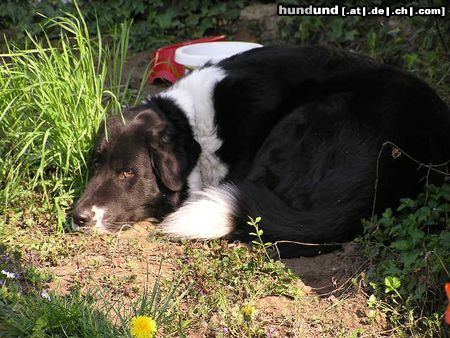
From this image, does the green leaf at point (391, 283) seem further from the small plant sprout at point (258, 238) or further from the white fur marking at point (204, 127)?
the white fur marking at point (204, 127)

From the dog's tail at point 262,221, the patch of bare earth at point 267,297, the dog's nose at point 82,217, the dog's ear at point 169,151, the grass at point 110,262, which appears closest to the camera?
the grass at point 110,262

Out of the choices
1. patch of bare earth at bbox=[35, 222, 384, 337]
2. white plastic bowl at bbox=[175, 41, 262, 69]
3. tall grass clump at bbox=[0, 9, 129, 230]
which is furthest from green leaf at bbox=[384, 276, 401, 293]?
white plastic bowl at bbox=[175, 41, 262, 69]

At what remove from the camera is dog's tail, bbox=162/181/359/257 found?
3.82m

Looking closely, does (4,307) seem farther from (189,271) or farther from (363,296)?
(363,296)

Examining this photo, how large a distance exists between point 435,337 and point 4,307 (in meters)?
1.67

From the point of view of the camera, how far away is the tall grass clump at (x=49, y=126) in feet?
14.4

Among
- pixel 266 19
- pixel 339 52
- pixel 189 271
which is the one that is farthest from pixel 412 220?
pixel 266 19

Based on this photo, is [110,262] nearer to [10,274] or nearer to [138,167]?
[10,274]

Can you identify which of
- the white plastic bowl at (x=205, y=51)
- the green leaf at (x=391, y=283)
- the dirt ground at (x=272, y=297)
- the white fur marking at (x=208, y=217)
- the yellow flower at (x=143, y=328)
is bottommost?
the dirt ground at (x=272, y=297)

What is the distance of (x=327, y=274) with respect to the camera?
3.68m

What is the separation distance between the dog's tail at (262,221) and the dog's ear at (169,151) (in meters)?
0.29

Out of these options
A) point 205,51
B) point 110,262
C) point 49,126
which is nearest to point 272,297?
point 110,262

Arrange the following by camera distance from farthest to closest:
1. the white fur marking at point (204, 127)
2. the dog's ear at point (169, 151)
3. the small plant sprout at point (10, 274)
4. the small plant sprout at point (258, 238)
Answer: the white fur marking at point (204, 127), the dog's ear at point (169, 151), the small plant sprout at point (258, 238), the small plant sprout at point (10, 274)

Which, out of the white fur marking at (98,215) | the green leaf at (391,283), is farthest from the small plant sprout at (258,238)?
the white fur marking at (98,215)
